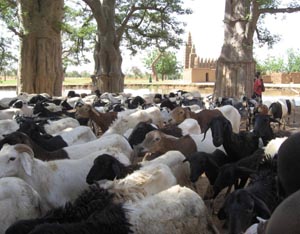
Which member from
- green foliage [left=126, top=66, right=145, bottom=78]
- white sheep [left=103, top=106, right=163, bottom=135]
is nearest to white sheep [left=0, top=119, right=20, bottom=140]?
white sheep [left=103, top=106, right=163, bottom=135]

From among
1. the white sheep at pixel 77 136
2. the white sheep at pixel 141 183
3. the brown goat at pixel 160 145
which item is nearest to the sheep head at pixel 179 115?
the white sheep at pixel 77 136

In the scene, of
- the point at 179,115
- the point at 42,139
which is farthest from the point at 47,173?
the point at 179,115

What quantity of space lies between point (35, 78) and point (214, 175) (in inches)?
528

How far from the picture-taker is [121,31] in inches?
909

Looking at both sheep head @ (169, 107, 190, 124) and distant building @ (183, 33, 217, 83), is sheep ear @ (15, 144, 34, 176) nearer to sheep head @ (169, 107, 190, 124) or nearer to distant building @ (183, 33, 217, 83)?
sheep head @ (169, 107, 190, 124)

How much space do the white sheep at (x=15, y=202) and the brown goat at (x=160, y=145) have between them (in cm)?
262

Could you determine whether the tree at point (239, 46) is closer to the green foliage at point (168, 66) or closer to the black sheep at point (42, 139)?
the black sheep at point (42, 139)

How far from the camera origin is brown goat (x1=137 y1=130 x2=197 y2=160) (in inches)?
265

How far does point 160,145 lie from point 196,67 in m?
44.5

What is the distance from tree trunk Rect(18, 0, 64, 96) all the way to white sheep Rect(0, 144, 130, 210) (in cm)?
1310

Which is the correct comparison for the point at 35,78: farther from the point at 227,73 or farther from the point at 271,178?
the point at 271,178

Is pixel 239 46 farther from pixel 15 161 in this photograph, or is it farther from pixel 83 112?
pixel 15 161

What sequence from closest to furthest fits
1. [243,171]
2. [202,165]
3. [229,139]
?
[243,171] → [202,165] → [229,139]

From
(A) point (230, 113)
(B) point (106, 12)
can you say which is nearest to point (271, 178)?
(A) point (230, 113)
